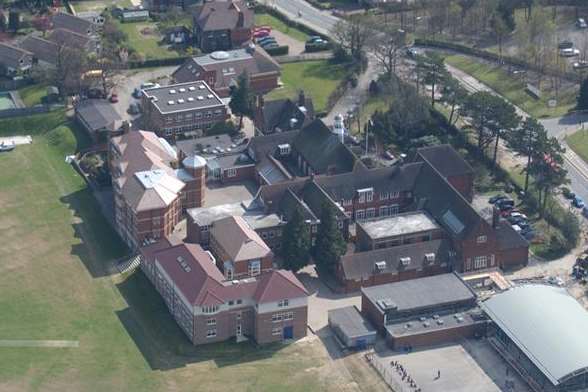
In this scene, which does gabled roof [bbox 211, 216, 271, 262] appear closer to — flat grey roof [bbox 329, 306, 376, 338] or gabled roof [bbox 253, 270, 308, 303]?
gabled roof [bbox 253, 270, 308, 303]

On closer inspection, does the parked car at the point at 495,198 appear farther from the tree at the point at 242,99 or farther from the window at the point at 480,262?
the tree at the point at 242,99

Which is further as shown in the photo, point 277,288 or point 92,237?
point 92,237

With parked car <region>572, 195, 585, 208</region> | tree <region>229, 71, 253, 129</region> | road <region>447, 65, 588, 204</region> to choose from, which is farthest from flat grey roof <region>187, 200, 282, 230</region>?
road <region>447, 65, 588, 204</region>

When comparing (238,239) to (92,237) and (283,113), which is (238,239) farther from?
(283,113)

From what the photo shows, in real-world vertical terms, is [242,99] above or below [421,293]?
above

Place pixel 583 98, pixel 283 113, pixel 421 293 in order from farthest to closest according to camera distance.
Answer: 1. pixel 583 98
2. pixel 283 113
3. pixel 421 293

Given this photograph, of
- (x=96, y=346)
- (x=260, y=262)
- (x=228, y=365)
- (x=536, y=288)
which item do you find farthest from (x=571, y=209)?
(x=96, y=346)

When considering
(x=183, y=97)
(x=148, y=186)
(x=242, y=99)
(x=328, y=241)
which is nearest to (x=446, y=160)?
(x=328, y=241)

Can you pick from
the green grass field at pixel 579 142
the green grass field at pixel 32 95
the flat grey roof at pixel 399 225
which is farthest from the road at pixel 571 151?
the green grass field at pixel 32 95
